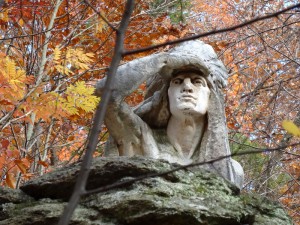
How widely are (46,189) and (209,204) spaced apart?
1.04 metres

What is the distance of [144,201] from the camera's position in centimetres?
393

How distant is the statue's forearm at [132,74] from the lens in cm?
519

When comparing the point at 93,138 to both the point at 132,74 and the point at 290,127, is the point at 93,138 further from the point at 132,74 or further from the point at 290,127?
the point at 132,74

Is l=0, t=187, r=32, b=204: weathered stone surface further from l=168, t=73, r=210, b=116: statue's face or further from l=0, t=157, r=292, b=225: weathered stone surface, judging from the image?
l=168, t=73, r=210, b=116: statue's face

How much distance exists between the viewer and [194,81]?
5.57 metres

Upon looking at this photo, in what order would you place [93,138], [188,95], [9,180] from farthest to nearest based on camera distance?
[9,180], [188,95], [93,138]

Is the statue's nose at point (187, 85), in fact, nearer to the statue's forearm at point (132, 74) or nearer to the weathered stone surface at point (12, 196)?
the statue's forearm at point (132, 74)

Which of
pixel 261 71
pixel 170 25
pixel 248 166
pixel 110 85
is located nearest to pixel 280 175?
pixel 248 166

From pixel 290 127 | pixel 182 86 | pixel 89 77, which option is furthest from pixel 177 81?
pixel 89 77

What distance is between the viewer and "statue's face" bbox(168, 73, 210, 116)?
17.9 ft

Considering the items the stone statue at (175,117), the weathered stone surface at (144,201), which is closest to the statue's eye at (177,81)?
the stone statue at (175,117)

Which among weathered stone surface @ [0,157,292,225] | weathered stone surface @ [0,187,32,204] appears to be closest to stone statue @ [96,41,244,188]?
weathered stone surface @ [0,157,292,225]

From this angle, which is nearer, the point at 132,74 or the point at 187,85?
the point at 132,74

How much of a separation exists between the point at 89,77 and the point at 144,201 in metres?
5.58
